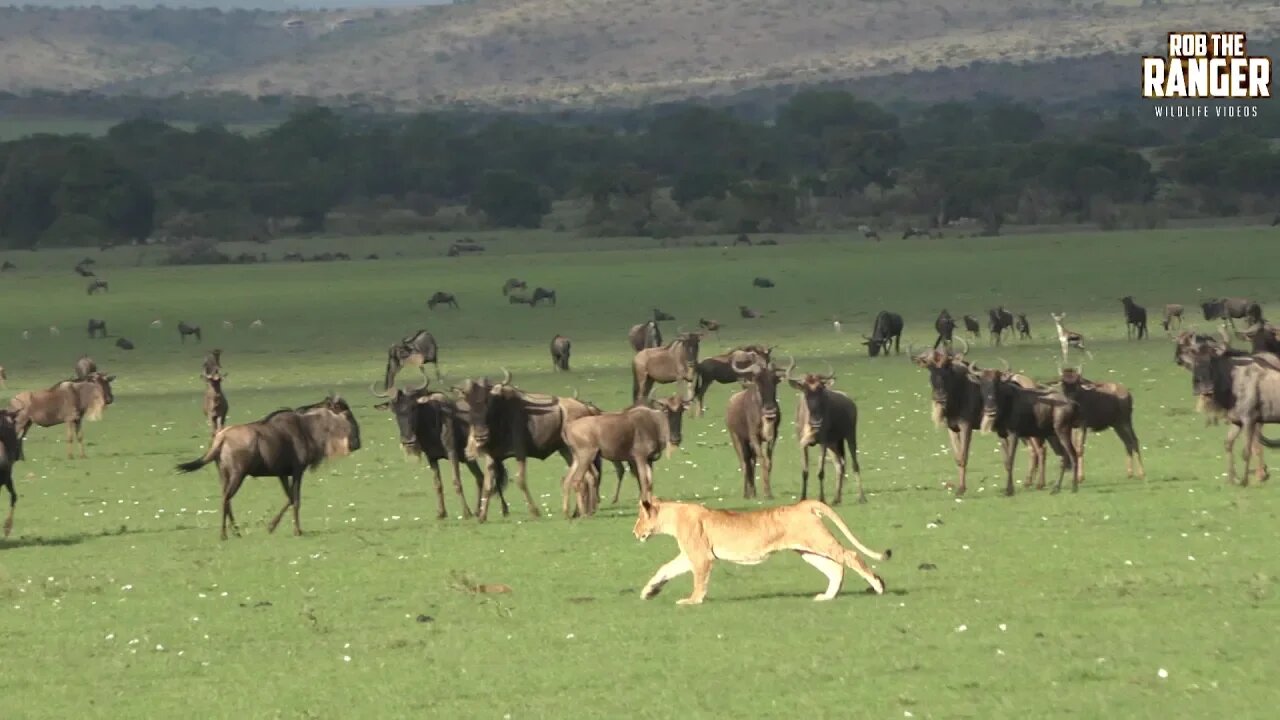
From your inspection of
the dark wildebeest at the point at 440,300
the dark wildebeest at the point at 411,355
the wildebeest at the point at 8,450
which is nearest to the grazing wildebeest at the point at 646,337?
the dark wildebeest at the point at 411,355

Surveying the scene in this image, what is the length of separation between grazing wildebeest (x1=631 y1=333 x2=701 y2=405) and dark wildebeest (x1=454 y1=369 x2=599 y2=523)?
1005cm

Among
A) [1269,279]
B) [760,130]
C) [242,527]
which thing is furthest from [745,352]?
[760,130]

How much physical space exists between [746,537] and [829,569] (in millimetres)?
531

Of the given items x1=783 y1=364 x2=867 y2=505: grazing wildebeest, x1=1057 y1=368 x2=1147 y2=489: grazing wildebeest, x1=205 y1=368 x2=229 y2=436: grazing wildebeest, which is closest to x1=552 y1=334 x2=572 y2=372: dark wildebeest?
x1=205 y1=368 x2=229 y2=436: grazing wildebeest

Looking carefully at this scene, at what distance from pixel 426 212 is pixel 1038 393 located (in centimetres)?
7321

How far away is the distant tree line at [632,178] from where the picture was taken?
8006cm

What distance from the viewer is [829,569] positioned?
1327 centimetres

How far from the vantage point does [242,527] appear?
63.3 feet

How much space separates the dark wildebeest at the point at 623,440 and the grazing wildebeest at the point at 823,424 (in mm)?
1009

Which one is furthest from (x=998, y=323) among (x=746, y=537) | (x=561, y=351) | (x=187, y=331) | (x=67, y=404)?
(x=746, y=537)

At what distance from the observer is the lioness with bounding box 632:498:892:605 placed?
13.1m

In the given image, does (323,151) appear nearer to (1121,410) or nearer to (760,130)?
(760,130)

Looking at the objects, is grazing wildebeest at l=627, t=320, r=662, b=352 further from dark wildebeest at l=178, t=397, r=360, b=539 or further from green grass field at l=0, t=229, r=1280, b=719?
dark wildebeest at l=178, t=397, r=360, b=539

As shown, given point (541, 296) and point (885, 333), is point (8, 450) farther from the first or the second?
point (541, 296)
